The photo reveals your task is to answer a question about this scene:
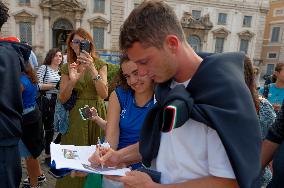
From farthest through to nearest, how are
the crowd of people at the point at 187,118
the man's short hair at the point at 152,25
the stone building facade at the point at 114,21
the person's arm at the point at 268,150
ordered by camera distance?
1. the stone building facade at the point at 114,21
2. the person's arm at the point at 268,150
3. the man's short hair at the point at 152,25
4. the crowd of people at the point at 187,118

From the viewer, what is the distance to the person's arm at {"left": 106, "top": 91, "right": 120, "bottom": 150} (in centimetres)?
218

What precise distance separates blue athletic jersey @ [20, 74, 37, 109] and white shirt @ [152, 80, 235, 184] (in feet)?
8.14

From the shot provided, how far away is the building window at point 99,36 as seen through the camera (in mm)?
26016

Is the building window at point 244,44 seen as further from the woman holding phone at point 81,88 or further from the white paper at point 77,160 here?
the white paper at point 77,160

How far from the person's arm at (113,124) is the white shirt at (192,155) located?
0.93m

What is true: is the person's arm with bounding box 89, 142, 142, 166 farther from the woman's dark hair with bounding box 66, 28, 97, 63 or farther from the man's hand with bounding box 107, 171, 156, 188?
the woman's dark hair with bounding box 66, 28, 97, 63

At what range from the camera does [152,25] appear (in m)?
1.17

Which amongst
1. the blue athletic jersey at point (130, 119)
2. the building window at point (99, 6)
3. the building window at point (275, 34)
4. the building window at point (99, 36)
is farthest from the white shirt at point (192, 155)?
the building window at point (275, 34)

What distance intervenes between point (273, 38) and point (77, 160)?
129ft

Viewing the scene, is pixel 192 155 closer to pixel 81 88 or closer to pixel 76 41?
pixel 81 88

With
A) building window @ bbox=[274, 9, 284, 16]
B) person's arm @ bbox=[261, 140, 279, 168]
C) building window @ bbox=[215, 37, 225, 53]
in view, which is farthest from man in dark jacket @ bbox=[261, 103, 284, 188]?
building window @ bbox=[274, 9, 284, 16]

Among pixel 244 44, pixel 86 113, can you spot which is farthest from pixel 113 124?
pixel 244 44

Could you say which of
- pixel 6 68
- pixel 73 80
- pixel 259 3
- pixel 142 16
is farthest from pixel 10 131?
pixel 259 3

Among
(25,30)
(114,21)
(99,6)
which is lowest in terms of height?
(25,30)
